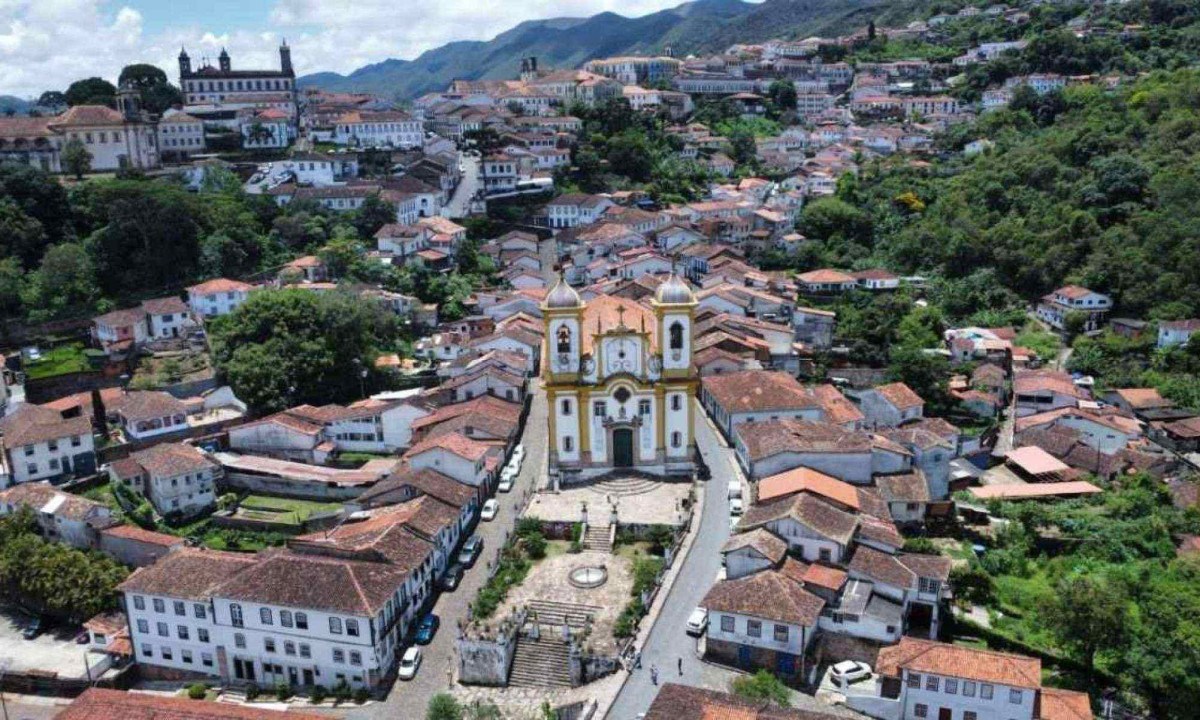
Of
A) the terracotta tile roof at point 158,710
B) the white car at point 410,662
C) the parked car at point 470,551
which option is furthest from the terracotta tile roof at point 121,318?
the white car at point 410,662

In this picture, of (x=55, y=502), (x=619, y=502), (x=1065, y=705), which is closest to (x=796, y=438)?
(x=619, y=502)

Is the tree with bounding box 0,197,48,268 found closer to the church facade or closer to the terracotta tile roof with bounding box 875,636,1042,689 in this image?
the church facade

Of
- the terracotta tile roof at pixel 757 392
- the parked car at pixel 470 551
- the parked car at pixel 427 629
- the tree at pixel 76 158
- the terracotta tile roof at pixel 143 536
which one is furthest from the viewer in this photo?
the tree at pixel 76 158

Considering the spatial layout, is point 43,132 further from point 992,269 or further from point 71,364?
point 992,269

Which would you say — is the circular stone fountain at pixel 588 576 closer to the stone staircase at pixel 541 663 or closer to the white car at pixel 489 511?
the stone staircase at pixel 541 663

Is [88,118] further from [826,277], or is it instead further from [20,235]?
[826,277]
